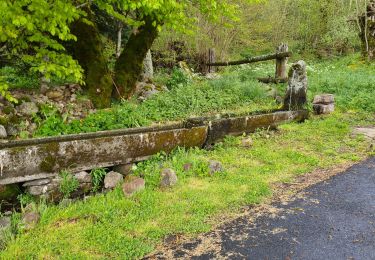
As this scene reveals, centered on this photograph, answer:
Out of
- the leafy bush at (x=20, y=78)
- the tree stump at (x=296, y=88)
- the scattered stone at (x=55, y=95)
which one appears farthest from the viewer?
the tree stump at (x=296, y=88)

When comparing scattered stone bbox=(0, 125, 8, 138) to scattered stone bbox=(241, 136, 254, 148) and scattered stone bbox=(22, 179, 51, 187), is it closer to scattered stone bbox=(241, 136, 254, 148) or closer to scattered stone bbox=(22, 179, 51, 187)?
scattered stone bbox=(22, 179, 51, 187)

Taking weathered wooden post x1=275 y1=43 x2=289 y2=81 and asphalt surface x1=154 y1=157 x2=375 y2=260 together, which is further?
weathered wooden post x1=275 y1=43 x2=289 y2=81

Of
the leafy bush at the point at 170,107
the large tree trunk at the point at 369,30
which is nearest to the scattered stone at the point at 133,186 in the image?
the leafy bush at the point at 170,107

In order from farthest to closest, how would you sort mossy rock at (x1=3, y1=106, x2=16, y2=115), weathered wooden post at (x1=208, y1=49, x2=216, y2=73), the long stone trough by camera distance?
weathered wooden post at (x1=208, y1=49, x2=216, y2=73), mossy rock at (x1=3, y1=106, x2=16, y2=115), the long stone trough

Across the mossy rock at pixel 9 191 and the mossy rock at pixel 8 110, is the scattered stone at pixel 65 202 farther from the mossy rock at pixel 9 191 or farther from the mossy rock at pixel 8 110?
the mossy rock at pixel 8 110

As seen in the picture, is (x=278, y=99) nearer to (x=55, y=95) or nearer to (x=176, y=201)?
(x=55, y=95)

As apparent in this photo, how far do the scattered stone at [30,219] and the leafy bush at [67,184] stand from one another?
817mm

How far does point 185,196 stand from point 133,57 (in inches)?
240

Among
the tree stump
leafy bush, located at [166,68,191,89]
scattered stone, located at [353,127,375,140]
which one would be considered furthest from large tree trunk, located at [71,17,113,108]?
scattered stone, located at [353,127,375,140]

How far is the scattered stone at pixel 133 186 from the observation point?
5.09 m

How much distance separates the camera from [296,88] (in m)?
9.47

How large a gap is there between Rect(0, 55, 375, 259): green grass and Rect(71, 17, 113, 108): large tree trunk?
1171mm

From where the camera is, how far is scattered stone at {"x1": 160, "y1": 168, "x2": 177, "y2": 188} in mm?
5383

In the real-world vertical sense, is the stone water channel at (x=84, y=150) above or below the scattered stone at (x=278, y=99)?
below
